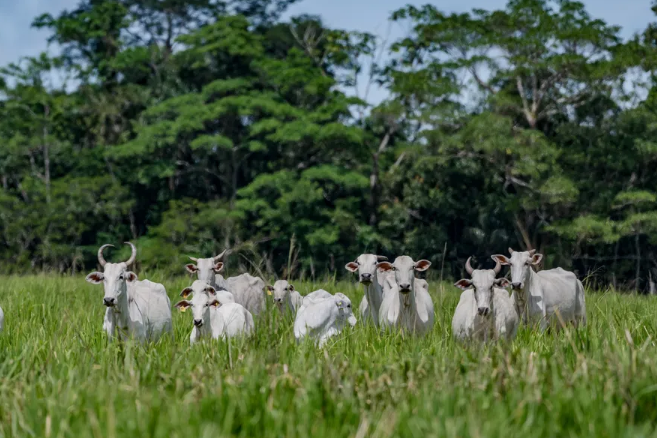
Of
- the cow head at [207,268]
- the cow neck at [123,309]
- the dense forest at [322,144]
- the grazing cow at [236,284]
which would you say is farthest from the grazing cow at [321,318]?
the dense forest at [322,144]

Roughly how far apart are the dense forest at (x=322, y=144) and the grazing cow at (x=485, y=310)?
14.0 m

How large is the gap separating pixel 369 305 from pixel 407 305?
2.31ft

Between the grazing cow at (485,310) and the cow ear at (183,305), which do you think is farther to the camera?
the cow ear at (183,305)

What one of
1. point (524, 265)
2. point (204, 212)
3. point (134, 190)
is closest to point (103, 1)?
point (134, 190)

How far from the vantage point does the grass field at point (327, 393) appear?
12.0 feet

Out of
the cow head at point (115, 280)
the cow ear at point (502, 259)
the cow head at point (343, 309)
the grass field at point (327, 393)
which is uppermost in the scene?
the cow ear at point (502, 259)

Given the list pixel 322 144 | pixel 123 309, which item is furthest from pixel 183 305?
pixel 322 144

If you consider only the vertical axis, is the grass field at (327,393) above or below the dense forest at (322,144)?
below

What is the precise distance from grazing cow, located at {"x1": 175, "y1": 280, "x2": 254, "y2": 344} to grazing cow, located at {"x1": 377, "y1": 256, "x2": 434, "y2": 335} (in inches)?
49.1

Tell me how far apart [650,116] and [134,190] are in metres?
17.9

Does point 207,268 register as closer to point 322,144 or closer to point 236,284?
point 236,284

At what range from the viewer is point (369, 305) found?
8445mm

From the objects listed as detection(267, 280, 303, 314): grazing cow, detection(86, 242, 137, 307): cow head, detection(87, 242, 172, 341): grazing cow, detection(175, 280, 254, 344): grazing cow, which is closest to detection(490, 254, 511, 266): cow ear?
detection(267, 280, 303, 314): grazing cow

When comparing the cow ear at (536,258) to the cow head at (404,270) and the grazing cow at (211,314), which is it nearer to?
the cow head at (404,270)
